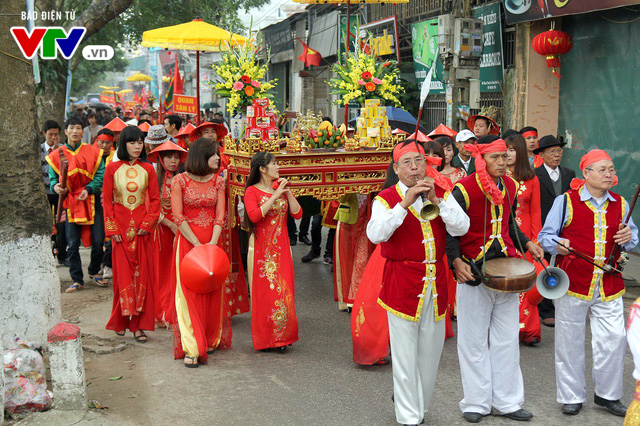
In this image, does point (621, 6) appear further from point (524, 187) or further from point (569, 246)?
point (569, 246)

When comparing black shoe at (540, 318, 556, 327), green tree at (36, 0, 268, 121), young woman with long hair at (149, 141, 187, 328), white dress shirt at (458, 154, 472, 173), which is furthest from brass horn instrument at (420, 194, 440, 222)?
green tree at (36, 0, 268, 121)

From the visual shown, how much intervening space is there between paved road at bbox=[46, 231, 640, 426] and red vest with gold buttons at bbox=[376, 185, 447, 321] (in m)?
0.90

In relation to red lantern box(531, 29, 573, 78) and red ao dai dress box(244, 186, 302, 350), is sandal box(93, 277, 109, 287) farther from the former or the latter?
red lantern box(531, 29, 573, 78)

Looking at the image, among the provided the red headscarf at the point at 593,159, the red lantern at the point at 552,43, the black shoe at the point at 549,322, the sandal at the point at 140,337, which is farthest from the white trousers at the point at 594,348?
the red lantern at the point at 552,43

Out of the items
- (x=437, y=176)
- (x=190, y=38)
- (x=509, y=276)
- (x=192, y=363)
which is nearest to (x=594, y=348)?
(x=509, y=276)

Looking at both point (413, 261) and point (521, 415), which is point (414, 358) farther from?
point (521, 415)

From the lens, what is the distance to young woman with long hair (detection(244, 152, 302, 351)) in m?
6.82

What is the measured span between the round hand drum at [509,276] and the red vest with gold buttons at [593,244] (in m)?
0.52

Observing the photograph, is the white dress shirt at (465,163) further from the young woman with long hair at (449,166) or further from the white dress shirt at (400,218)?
the white dress shirt at (400,218)

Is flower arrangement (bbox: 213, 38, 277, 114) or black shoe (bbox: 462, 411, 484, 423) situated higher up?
flower arrangement (bbox: 213, 38, 277, 114)

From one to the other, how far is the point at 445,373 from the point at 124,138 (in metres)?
3.72

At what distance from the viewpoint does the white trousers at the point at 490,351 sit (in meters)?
5.21

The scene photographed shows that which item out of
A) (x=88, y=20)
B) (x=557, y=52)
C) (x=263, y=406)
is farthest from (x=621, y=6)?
(x=88, y=20)

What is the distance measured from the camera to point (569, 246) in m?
5.46
